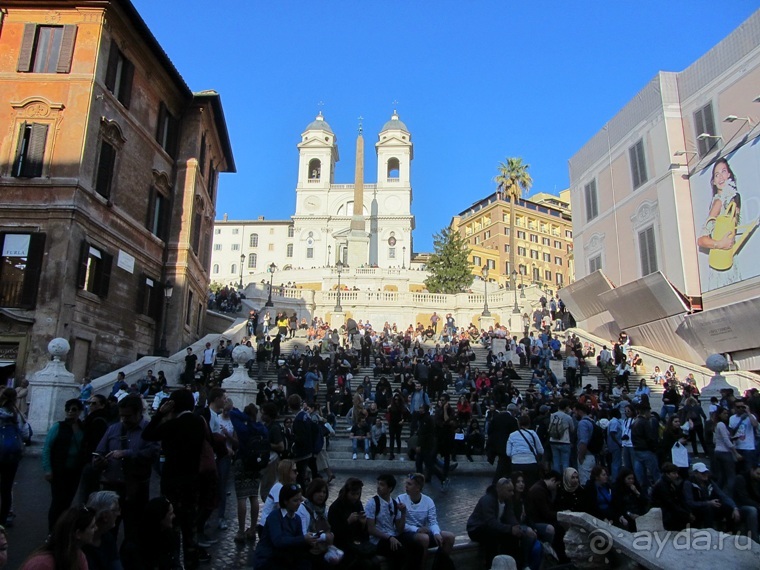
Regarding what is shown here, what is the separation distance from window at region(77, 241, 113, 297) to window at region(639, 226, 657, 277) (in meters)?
22.9

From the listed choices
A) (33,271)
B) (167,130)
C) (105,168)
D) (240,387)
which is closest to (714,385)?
(240,387)

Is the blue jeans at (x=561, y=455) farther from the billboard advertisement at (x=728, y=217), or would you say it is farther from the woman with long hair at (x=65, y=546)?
the billboard advertisement at (x=728, y=217)

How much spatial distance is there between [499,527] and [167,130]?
2343 cm

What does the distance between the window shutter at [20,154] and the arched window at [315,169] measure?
70.3m

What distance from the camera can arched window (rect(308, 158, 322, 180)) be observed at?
88.9 meters

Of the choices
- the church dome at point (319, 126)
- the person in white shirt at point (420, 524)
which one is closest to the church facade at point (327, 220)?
the church dome at point (319, 126)

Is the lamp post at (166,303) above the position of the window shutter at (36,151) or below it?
below

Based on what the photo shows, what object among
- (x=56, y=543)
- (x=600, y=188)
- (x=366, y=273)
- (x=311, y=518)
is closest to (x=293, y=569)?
(x=311, y=518)

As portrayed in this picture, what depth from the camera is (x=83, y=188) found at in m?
18.6

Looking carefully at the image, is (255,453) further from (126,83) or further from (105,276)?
(126,83)

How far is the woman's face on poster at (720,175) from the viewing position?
24328 mm

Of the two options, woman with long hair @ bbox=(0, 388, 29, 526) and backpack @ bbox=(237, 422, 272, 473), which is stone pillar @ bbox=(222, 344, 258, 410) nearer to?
backpack @ bbox=(237, 422, 272, 473)

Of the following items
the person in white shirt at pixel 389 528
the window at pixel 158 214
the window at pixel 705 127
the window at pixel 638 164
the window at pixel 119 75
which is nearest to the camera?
the person in white shirt at pixel 389 528

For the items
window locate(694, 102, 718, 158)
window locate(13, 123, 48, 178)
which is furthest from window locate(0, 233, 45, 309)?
window locate(694, 102, 718, 158)
